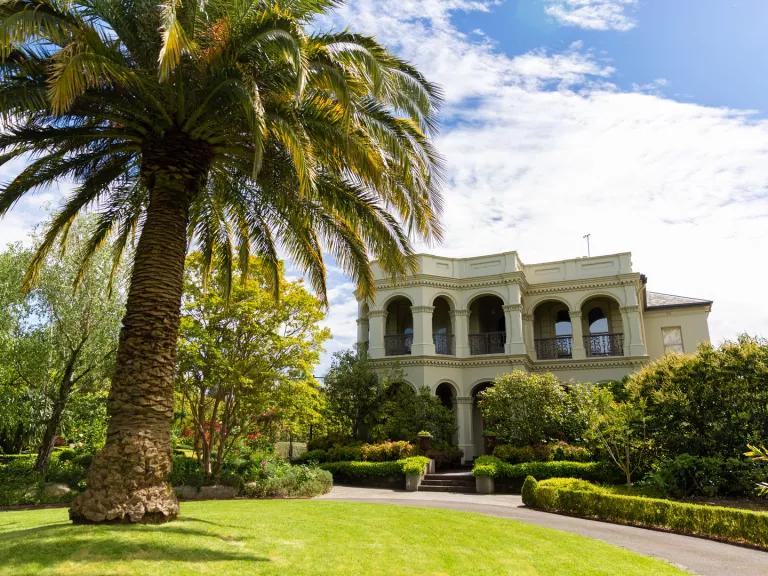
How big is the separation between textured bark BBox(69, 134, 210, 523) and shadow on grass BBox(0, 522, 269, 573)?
40 cm

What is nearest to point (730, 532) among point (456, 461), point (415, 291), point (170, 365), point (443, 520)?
point (443, 520)

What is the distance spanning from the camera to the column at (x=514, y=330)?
2561cm

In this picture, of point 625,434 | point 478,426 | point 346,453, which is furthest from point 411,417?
point 625,434

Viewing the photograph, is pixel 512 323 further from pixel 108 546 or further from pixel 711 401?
pixel 108 546

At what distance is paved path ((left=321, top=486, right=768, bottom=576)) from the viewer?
28.0 ft

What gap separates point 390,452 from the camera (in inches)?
830

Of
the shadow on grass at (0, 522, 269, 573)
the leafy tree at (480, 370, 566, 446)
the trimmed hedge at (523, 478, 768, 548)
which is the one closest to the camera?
the shadow on grass at (0, 522, 269, 573)

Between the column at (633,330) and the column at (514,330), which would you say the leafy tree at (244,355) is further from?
the column at (633,330)

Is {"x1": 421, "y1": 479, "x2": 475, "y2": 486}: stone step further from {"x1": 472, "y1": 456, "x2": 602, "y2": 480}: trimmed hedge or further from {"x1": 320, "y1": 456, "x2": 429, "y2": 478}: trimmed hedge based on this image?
{"x1": 472, "y1": 456, "x2": 602, "y2": 480}: trimmed hedge

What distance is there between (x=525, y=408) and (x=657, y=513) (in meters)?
8.78

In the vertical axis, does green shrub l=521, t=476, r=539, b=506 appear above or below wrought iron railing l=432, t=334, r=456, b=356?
below

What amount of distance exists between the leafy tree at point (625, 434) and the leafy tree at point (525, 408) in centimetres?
349

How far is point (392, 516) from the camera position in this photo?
10.8m

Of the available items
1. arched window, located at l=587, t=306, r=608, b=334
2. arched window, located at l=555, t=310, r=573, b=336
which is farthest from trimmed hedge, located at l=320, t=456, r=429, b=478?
arched window, located at l=587, t=306, r=608, b=334
